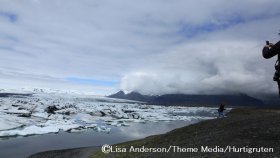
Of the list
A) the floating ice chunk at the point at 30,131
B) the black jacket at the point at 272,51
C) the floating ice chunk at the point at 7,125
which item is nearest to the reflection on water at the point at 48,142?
the floating ice chunk at the point at 30,131

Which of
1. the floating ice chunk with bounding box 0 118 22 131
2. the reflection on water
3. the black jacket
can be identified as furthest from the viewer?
the floating ice chunk with bounding box 0 118 22 131

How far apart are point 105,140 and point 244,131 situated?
77.6 ft

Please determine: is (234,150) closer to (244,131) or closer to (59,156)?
(244,131)

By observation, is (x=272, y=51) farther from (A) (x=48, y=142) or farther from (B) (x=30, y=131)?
(B) (x=30, y=131)

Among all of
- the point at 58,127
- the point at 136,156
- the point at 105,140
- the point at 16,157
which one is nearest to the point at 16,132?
the point at 58,127

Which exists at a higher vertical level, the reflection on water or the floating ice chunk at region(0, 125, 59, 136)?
the floating ice chunk at region(0, 125, 59, 136)

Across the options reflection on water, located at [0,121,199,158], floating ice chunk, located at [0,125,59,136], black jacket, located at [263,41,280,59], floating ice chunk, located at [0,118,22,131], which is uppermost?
black jacket, located at [263,41,280,59]

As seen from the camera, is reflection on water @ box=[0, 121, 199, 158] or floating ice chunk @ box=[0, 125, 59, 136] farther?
floating ice chunk @ box=[0, 125, 59, 136]

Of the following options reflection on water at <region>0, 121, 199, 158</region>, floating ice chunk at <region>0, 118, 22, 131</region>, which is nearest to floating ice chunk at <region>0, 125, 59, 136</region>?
reflection on water at <region>0, 121, 199, 158</region>

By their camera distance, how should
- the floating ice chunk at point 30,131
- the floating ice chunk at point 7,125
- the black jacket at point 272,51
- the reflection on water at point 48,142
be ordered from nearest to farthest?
the black jacket at point 272,51, the reflection on water at point 48,142, the floating ice chunk at point 30,131, the floating ice chunk at point 7,125

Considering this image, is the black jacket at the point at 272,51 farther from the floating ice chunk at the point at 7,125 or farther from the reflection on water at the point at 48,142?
the floating ice chunk at the point at 7,125

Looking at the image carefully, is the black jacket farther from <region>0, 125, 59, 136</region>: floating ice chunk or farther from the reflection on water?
<region>0, 125, 59, 136</region>: floating ice chunk

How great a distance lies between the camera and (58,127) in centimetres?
5088

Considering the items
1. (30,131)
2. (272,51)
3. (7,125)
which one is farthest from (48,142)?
(272,51)
